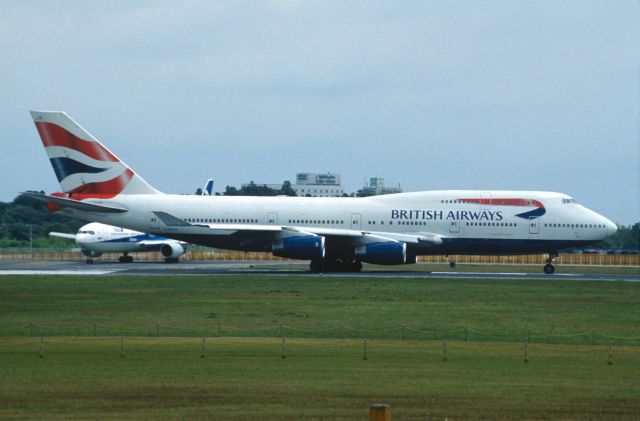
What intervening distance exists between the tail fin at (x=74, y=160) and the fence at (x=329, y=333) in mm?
32070

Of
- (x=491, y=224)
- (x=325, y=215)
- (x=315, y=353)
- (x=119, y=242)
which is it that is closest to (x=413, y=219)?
(x=491, y=224)

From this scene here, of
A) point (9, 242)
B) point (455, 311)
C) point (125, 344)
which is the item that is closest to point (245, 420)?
point (125, 344)

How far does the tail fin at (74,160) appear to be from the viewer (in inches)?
2689

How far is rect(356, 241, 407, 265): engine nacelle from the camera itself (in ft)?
212

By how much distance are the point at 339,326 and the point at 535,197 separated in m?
34.9

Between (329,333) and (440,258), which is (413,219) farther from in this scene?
(440,258)

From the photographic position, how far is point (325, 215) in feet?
225

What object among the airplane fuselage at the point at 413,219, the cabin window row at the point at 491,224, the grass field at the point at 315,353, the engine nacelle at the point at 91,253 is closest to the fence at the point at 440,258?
the engine nacelle at the point at 91,253

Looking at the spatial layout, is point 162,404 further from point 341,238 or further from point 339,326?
point 341,238

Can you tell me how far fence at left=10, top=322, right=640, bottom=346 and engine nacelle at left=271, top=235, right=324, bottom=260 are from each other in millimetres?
27726

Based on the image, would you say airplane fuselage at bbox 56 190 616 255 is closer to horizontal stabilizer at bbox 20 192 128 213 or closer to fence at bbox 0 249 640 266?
horizontal stabilizer at bbox 20 192 128 213

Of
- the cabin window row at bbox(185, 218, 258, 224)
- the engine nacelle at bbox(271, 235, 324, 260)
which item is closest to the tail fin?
the cabin window row at bbox(185, 218, 258, 224)

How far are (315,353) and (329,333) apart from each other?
5223 millimetres

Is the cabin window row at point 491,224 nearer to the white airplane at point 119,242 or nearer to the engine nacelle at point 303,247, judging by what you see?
the engine nacelle at point 303,247
